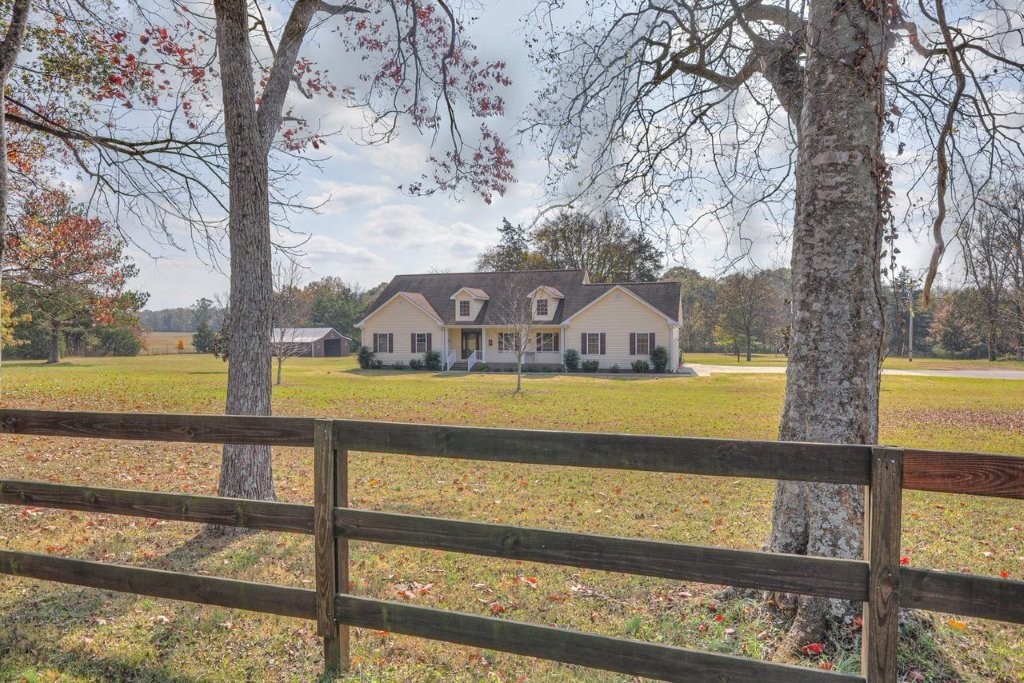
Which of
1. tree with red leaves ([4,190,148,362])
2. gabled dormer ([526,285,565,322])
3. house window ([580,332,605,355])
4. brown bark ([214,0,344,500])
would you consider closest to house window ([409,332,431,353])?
gabled dormer ([526,285,565,322])

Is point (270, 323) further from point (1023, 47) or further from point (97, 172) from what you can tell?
point (1023, 47)

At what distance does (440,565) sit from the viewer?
4977 millimetres

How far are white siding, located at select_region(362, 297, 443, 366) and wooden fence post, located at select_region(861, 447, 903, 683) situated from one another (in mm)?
34930

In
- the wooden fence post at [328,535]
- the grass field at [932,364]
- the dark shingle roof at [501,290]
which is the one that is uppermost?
the dark shingle roof at [501,290]

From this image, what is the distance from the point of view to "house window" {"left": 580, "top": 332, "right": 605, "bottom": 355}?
1350 inches

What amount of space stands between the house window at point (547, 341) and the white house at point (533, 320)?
64 millimetres

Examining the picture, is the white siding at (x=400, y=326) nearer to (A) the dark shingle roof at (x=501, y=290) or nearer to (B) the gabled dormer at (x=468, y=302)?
(A) the dark shingle roof at (x=501, y=290)

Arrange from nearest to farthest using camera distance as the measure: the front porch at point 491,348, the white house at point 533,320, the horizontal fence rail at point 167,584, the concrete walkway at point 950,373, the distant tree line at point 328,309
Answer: the horizontal fence rail at point 167,584 < the concrete walkway at point 950,373 < the white house at point 533,320 < the front porch at point 491,348 < the distant tree line at point 328,309

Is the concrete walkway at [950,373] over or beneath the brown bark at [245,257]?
beneath

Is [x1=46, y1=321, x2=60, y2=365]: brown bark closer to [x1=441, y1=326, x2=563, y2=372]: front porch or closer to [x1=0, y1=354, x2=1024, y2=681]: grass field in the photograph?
[x1=441, y1=326, x2=563, y2=372]: front porch

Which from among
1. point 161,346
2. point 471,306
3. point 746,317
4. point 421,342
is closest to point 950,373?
point 746,317

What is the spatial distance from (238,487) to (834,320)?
18.1 ft

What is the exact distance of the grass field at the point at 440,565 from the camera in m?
3.34

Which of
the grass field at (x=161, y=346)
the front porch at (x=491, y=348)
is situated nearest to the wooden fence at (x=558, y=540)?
the front porch at (x=491, y=348)
